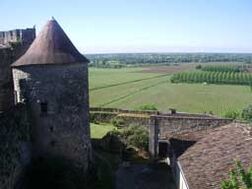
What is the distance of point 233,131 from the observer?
2358cm

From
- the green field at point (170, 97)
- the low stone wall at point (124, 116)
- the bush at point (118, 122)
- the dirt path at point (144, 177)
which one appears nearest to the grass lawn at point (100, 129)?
the bush at point (118, 122)

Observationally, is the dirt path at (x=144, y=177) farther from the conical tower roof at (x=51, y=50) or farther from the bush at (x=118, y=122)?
the bush at (x=118, y=122)

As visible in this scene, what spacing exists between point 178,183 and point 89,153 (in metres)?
5.48

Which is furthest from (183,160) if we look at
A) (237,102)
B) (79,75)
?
(237,102)

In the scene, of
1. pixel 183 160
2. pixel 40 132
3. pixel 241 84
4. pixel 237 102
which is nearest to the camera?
pixel 40 132

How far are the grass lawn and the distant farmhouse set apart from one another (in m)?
12.5

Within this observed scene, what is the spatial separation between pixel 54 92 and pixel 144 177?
31.7ft

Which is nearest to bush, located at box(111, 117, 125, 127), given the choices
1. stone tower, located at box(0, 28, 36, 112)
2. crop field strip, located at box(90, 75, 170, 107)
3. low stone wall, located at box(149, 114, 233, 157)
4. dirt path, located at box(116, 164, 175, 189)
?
low stone wall, located at box(149, 114, 233, 157)

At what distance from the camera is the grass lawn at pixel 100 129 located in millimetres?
33406

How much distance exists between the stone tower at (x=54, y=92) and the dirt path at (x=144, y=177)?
5335 mm

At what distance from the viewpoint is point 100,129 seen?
3600 centimetres

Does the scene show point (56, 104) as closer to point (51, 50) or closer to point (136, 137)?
point (51, 50)

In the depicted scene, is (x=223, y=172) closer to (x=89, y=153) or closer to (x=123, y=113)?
(x=89, y=153)

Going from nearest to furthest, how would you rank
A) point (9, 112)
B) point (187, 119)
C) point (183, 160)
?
point (9, 112)
point (183, 160)
point (187, 119)
